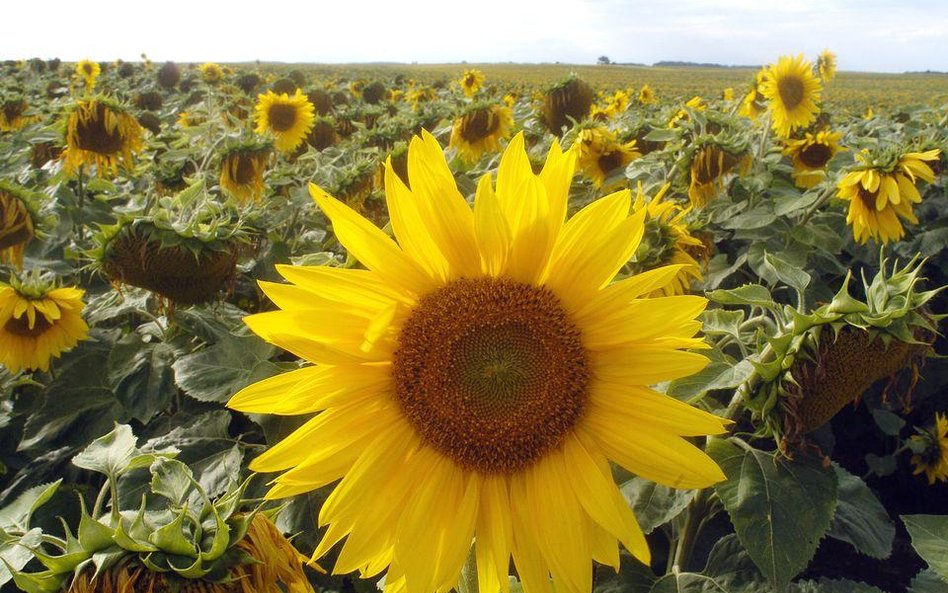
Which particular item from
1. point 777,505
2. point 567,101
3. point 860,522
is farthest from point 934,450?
point 567,101

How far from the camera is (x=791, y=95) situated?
438 cm

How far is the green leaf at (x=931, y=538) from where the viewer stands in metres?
1.33

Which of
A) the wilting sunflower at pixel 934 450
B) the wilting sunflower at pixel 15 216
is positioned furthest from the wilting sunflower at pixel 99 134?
the wilting sunflower at pixel 934 450

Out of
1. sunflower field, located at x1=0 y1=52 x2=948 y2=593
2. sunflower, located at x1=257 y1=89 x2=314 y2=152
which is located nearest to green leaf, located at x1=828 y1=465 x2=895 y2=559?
sunflower field, located at x1=0 y1=52 x2=948 y2=593

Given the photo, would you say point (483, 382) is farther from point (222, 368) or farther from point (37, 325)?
point (37, 325)

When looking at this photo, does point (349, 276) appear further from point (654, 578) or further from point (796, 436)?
point (654, 578)

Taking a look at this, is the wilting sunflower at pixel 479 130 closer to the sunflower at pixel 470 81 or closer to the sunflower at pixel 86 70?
the sunflower at pixel 470 81

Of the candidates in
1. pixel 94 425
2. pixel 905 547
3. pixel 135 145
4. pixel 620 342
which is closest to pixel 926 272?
pixel 905 547

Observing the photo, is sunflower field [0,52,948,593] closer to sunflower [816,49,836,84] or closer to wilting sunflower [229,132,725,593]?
wilting sunflower [229,132,725,593]

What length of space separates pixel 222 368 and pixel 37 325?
0.97 m

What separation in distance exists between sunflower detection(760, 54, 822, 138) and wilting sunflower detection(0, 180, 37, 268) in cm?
402

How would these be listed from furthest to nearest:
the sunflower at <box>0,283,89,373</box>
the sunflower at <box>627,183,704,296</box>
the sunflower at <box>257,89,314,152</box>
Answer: the sunflower at <box>257,89,314,152</box> → the sunflower at <box>0,283,89,373</box> → the sunflower at <box>627,183,704,296</box>

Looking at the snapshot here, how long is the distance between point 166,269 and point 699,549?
6.11ft

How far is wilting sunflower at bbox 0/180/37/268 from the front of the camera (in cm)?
244
